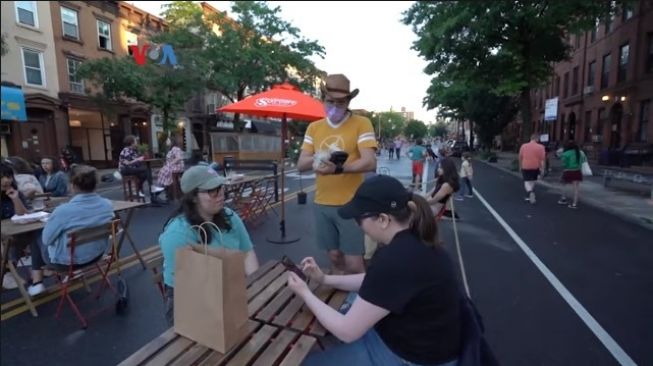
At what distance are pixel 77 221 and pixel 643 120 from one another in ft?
83.8

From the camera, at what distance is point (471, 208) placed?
951 cm

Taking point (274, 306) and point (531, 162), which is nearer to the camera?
point (274, 306)

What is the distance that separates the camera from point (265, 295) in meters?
2.20

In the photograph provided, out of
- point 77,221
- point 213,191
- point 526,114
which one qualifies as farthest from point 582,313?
point 526,114

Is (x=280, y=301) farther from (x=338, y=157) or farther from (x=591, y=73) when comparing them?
(x=591, y=73)

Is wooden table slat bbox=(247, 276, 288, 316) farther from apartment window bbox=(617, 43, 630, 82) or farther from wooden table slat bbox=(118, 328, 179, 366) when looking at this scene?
apartment window bbox=(617, 43, 630, 82)

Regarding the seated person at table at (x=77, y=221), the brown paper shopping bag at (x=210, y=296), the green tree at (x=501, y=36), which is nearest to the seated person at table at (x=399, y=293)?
the brown paper shopping bag at (x=210, y=296)

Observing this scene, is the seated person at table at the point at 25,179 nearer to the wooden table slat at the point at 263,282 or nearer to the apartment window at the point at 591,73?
the wooden table slat at the point at 263,282

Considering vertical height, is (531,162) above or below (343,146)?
below

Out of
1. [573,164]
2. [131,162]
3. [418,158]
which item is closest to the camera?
[131,162]

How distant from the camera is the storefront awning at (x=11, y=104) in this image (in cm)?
67

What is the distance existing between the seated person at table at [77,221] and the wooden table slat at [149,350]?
2480 mm

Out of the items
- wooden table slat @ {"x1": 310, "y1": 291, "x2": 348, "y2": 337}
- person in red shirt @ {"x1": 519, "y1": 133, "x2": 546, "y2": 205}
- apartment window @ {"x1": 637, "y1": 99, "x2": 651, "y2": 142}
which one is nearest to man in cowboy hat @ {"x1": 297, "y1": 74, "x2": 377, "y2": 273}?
wooden table slat @ {"x1": 310, "y1": 291, "x2": 348, "y2": 337}

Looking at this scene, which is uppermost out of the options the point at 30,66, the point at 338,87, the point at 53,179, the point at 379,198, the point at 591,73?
the point at 591,73
